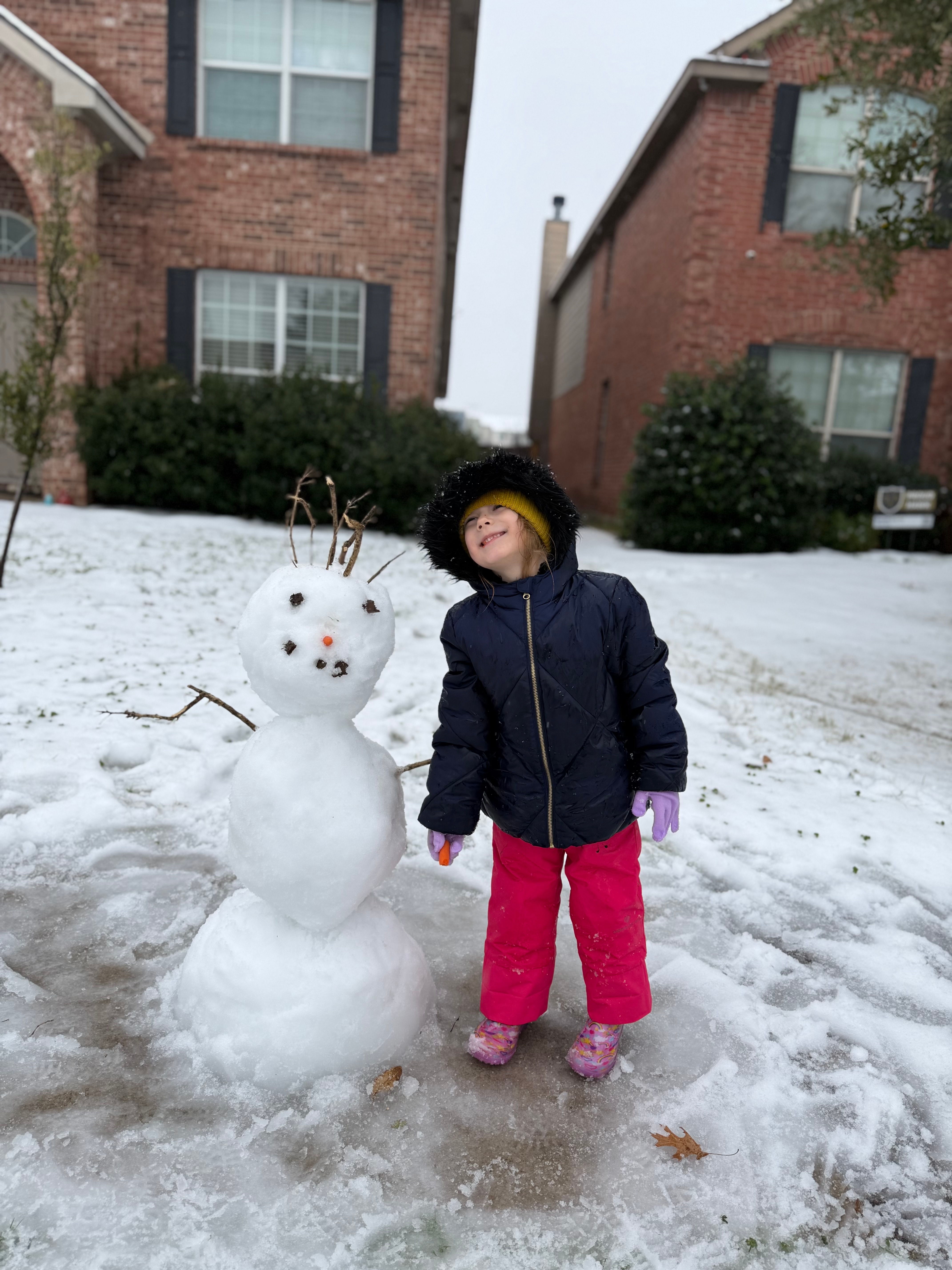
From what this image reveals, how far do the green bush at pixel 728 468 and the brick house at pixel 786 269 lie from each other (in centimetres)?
109

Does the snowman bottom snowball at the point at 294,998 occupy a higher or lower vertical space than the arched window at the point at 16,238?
lower

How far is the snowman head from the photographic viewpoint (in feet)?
5.69

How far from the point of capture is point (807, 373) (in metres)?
12.2

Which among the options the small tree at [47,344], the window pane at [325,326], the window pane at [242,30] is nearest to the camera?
the small tree at [47,344]

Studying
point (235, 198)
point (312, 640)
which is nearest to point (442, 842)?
point (312, 640)

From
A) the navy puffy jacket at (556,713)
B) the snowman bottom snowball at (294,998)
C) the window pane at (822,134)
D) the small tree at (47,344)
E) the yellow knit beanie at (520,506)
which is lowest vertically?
the snowman bottom snowball at (294,998)

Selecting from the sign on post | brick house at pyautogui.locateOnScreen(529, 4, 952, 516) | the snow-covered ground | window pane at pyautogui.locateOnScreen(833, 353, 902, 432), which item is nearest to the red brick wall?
brick house at pyautogui.locateOnScreen(529, 4, 952, 516)

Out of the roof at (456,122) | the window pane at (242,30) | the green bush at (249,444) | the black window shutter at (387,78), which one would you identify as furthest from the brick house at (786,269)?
the window pane at (242,30)

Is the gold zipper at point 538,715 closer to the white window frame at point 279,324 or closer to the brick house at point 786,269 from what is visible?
the white window frame at point 279,324

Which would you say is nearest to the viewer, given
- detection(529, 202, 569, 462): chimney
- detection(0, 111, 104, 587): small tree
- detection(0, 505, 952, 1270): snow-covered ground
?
detection(0, 505, 952, 1270): snow-covered ground

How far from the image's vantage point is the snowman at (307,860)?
1.74 meters

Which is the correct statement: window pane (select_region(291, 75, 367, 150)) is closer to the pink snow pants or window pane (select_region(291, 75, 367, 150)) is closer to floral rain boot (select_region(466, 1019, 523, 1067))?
the pink snow pants

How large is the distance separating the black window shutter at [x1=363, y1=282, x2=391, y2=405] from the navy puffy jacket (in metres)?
8.97

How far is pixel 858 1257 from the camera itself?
1.44 meters
